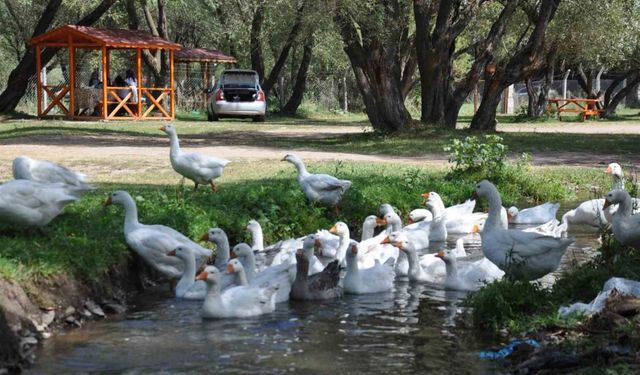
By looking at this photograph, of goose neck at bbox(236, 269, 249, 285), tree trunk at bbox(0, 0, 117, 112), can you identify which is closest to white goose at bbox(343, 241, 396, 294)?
goose neck at bbox(236, 269, 249, 285)

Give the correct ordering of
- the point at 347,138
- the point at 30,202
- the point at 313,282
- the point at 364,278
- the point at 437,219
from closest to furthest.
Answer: the point at 30,202 → the point at 313,282 → the point at 364,278 → the point at 437,219 → the point at 347,138

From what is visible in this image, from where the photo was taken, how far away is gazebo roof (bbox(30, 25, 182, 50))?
37.8 m

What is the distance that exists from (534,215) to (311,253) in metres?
5.55

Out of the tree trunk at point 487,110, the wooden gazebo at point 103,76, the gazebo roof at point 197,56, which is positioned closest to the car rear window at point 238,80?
the wooden gazebo at point 103,76

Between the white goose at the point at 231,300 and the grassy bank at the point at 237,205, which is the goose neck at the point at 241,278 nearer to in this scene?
the white goose at the point at 231,300

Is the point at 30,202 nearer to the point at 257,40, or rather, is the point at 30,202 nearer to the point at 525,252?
the point at 525,252

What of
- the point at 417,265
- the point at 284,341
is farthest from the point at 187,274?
the point at 417,265

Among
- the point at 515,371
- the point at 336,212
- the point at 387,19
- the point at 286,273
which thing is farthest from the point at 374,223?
the point at 387,19

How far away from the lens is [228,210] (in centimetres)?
1400

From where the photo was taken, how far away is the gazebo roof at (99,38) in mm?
37812

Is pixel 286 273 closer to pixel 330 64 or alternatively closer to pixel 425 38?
pixel 425 38

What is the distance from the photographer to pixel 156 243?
11.5m

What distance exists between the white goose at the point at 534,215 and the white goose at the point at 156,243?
5.89 metres

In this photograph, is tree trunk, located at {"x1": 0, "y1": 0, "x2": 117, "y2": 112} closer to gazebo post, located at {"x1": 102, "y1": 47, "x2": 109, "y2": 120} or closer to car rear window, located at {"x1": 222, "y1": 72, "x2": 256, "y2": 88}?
gazebo post, located at {"x1": 102, "y1": 47, "x2": 109, "y2": 120}
